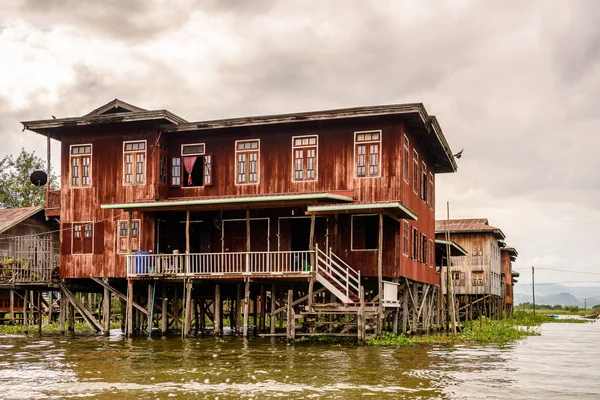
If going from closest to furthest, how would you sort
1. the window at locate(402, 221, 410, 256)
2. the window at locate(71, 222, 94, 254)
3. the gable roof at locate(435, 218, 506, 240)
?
1. the window at locate(402, 221, 410, 256)
2. the window at locate(71, 222, 94, 254)
3. the gable roof at locate(435, 218, 506, 240)

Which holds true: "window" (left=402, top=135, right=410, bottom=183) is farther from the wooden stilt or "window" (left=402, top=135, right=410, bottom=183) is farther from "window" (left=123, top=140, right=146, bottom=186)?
the wooden stilt

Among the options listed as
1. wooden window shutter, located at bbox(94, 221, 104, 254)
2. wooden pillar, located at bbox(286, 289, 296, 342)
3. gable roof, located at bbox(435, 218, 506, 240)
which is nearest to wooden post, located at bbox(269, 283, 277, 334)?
wooden pillar, located at bbox(286, 289, 296, 342)

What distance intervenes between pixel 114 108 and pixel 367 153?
11925 millimetres

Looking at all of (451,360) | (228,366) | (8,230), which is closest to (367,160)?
(451,360)

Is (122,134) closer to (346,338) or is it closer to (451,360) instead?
(346,338)

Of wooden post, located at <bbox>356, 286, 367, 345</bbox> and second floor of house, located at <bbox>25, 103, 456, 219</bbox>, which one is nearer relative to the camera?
wooden post, located at <bbox>356, 286, 367, 345</bbox>

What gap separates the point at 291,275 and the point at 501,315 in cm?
4281

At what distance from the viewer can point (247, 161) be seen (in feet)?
109

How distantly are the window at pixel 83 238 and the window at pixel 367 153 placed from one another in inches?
479

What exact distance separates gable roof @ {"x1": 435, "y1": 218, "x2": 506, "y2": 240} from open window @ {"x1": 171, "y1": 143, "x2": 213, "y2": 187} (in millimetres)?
27435

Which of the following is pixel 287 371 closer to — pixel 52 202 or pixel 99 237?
pixel 99 237

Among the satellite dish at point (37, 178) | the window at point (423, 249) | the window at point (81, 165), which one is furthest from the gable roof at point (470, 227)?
the window at point (81, 165)

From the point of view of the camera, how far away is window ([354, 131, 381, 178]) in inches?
1231

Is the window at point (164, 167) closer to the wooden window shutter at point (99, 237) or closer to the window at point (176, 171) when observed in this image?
the window at point (176, 171)
